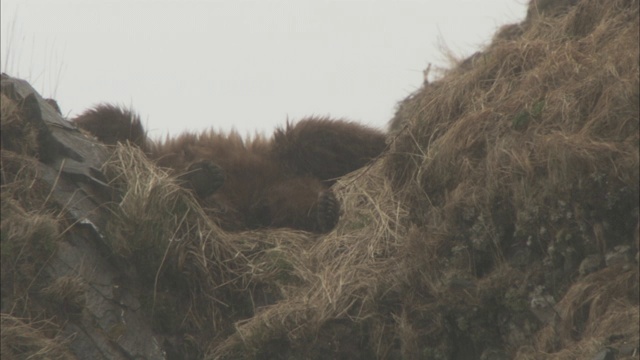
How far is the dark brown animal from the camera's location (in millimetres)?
5719

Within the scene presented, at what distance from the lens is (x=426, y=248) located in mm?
4699

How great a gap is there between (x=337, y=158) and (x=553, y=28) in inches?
65.8

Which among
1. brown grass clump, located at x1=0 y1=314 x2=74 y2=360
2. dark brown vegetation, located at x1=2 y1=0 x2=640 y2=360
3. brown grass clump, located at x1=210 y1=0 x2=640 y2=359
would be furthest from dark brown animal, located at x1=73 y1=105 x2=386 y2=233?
brown grass clump, located at x1=0 y1=314 x2=74 y2=360

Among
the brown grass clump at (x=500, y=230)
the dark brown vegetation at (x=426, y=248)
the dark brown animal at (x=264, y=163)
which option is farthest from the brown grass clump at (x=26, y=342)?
the dark brown animal at (x=264, y=163)

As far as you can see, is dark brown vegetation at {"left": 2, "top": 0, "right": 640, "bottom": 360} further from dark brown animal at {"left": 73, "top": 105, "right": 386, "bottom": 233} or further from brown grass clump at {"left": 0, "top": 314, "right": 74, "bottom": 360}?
dark brown animal at {"left": 73, "top": 105, "right": 386, "bottom": 233}

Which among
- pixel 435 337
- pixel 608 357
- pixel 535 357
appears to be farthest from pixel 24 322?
pixel 608 357

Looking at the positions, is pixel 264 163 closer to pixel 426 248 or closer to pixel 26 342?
pixel 426 248

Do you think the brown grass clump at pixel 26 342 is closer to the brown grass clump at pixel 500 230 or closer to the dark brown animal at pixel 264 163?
the brown grass clump at pixel 500 230

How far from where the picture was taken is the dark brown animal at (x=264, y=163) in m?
5.72

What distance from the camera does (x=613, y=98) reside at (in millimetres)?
4246

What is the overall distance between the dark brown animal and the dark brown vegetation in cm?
24

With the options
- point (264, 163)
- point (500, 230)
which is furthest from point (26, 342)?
point (264, 163)

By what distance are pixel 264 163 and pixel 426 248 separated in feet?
6.48

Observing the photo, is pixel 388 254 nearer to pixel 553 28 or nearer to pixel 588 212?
pixel 588 212
